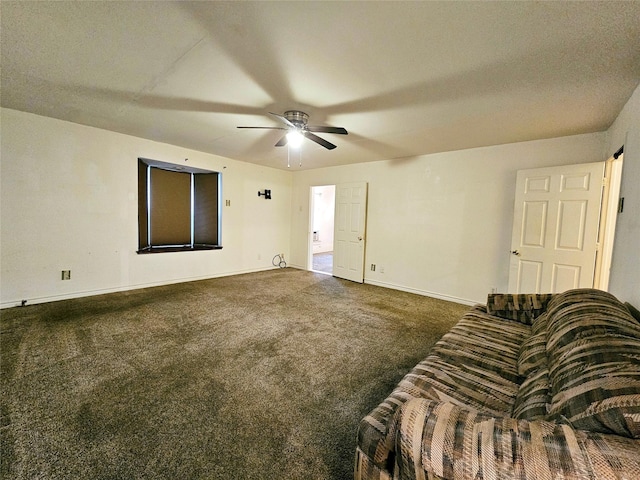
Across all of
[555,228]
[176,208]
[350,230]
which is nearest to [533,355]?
[555,228]

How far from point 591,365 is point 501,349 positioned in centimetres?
80

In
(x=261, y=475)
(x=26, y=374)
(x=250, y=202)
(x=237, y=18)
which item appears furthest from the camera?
(x=250, y=202)

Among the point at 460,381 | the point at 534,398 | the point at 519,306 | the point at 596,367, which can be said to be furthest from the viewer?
the point at 519,306

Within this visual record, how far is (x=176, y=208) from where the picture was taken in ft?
16.8

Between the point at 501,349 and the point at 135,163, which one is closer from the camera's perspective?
the point at 501,349

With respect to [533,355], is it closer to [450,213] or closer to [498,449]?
[498,449]

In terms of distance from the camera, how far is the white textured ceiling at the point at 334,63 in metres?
1.56

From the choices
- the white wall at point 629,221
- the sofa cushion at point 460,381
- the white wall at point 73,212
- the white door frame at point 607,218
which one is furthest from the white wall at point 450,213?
the white wall at point 73,212

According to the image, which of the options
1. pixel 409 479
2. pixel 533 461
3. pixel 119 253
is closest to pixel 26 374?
pixel 119 253

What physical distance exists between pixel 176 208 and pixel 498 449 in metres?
5.57

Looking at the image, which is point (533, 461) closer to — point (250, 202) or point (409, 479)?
point (409, 479)

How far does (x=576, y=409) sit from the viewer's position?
0.81 metres

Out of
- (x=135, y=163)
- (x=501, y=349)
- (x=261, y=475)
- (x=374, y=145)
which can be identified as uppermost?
(x=374, y=145)

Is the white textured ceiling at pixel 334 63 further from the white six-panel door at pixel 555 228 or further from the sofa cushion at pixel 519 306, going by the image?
the sofa cushion at pixel 519 306
